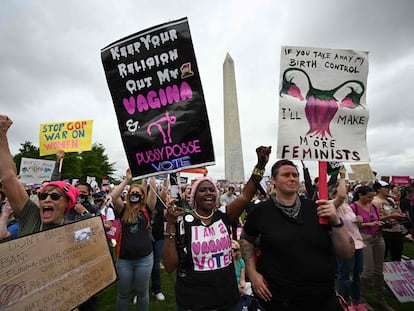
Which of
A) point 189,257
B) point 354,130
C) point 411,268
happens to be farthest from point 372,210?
point 189,257

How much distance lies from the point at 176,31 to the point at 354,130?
1889 millimetres

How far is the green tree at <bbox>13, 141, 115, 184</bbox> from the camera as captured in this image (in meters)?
41.2

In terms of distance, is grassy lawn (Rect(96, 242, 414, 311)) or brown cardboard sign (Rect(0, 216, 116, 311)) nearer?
brown cardboard sign (Rect(0, 216, 116, 311))

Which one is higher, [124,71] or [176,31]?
[176,31]

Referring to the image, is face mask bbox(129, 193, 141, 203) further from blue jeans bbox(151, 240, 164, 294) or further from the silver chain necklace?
the silver chain necklace

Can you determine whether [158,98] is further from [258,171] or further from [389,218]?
[389,218]

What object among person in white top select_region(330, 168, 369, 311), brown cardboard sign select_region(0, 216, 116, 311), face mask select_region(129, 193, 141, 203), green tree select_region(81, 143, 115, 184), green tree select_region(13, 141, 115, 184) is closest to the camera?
brown cardboard sign select_region(0, 216, 116, 311)

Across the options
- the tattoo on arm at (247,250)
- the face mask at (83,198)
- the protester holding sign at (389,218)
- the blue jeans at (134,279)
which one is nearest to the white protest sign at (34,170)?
the face mask at (83,198)

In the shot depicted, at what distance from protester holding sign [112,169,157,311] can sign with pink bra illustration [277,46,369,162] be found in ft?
5.95

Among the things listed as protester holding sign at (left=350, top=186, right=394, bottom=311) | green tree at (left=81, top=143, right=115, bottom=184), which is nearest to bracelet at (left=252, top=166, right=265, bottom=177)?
protester holding sign at (left=350, top=186, right=394, bottom=311)

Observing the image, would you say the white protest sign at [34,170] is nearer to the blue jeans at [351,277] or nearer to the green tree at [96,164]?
the blue jeans at [351,277]

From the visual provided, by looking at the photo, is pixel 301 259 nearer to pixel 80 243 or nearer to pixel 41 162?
pixel 80 243

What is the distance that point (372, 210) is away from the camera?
4449mm

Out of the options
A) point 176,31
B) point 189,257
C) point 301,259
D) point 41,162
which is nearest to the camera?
point 301,259
